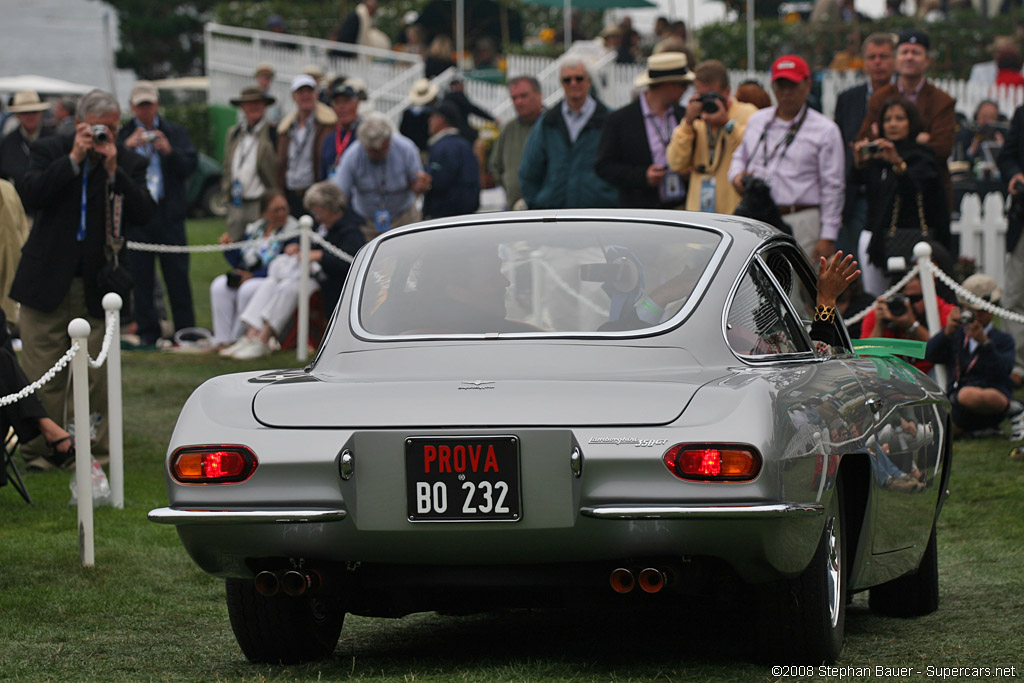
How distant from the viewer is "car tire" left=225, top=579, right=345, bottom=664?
537 cm

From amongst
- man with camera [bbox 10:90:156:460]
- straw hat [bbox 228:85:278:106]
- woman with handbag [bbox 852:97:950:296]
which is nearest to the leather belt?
woman with handbag [bbox 852:97:950:296]

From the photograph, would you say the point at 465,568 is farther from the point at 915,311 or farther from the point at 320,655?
the point at 915,311

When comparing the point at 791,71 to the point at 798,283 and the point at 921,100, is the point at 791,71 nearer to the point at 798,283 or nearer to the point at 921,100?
the point at 921,100

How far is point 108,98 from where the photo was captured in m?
10.4

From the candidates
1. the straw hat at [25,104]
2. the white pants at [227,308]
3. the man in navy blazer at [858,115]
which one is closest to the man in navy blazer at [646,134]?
the man in navy blazer at [858,115]

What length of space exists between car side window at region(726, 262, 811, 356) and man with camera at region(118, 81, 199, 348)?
10.9m

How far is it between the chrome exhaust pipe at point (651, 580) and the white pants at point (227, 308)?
11.7 m

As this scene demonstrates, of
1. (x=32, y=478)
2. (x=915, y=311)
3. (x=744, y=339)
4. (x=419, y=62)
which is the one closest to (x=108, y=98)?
(x=32, y=478)

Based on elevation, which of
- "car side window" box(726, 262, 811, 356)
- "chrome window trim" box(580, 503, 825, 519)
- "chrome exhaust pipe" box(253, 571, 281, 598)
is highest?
"car side window" box(726, 262, 811, 356)

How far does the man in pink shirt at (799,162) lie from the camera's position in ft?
37.0

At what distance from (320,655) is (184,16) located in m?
43.8

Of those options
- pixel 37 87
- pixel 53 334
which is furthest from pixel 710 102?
pixel 37 87

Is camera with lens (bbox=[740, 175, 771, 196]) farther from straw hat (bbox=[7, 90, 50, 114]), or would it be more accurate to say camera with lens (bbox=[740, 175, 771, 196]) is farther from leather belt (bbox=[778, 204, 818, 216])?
straw hat (bbox=[7, 90, 50, 114])

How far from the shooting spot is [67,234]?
10062 mm
